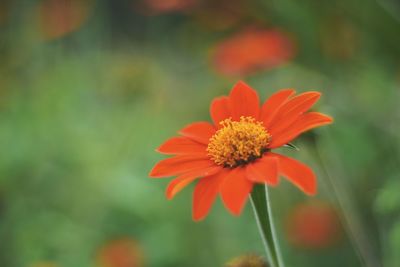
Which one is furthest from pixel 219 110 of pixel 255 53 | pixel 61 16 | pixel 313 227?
pixel 61 16

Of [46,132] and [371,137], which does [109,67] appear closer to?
[46,132]

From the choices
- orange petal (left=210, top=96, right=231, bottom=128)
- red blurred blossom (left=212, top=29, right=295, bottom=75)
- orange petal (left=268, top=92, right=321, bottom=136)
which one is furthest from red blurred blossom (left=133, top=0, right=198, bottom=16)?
orange petal (left=268, top=92, right=321, bottom=136)

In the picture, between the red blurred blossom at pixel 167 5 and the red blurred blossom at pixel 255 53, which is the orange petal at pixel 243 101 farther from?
the red blurred blossom at pixel 167 5

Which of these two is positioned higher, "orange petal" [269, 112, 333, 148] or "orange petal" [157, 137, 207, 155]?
"orange petal" [157, 137, 207, 155]

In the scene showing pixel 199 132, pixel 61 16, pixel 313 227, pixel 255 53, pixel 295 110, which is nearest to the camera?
pixel 295 110

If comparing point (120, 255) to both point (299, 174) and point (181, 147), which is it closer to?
point (181, 147)

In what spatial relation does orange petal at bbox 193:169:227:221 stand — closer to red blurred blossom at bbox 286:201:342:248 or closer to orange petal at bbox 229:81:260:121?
orange petal at bbox 229:81:260:121

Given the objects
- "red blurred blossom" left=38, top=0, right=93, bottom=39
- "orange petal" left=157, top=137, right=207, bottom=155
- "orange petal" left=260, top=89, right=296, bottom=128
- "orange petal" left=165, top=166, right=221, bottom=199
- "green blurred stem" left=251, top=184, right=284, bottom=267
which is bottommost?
"green blurred stem" left=251, top=184, right=284, bottom=267
